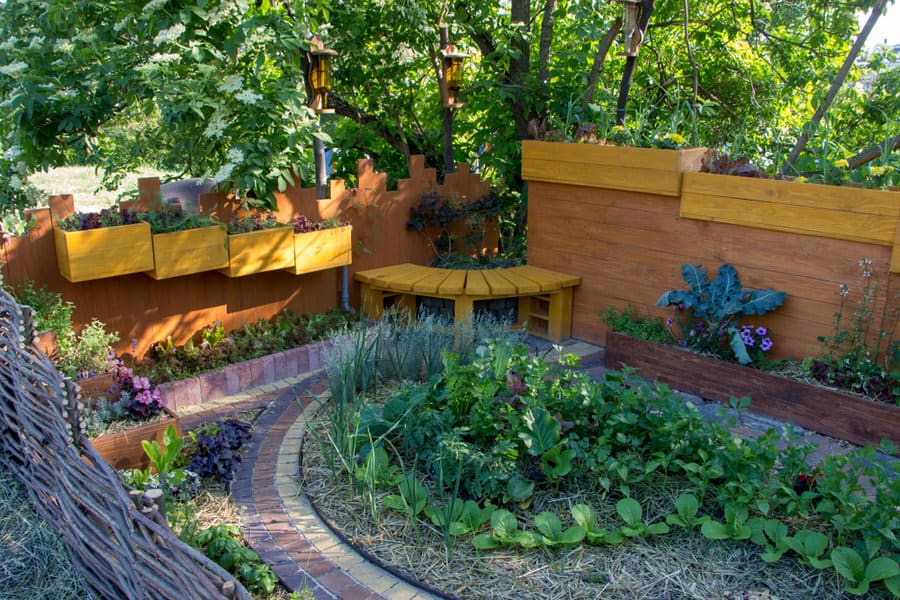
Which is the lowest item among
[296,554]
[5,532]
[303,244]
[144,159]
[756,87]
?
[296,554]

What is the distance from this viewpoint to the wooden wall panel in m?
5.07

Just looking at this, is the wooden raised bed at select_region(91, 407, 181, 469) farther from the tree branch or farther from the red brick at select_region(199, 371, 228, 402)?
the tree branch

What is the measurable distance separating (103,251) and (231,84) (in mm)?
1376

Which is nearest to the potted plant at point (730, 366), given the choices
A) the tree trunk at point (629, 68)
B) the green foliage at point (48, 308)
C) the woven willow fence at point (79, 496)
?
the tree trunk at point (629, 68)

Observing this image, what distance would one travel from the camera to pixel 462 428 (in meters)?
3.71

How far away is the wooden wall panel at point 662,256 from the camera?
5.07 meters

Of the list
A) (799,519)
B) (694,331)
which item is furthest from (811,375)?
(799,519)

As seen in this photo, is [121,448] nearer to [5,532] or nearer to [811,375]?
[5,532]

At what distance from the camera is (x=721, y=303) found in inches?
210

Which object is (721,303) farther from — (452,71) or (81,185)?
(81,185)

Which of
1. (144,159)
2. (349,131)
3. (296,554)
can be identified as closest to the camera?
(296,554)

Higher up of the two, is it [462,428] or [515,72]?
[515,72]

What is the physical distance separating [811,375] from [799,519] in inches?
69.4

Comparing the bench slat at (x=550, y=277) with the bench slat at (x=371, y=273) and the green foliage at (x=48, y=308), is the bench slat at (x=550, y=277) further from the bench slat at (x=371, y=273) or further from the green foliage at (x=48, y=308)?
the green foliage at (x=48, y=308)
